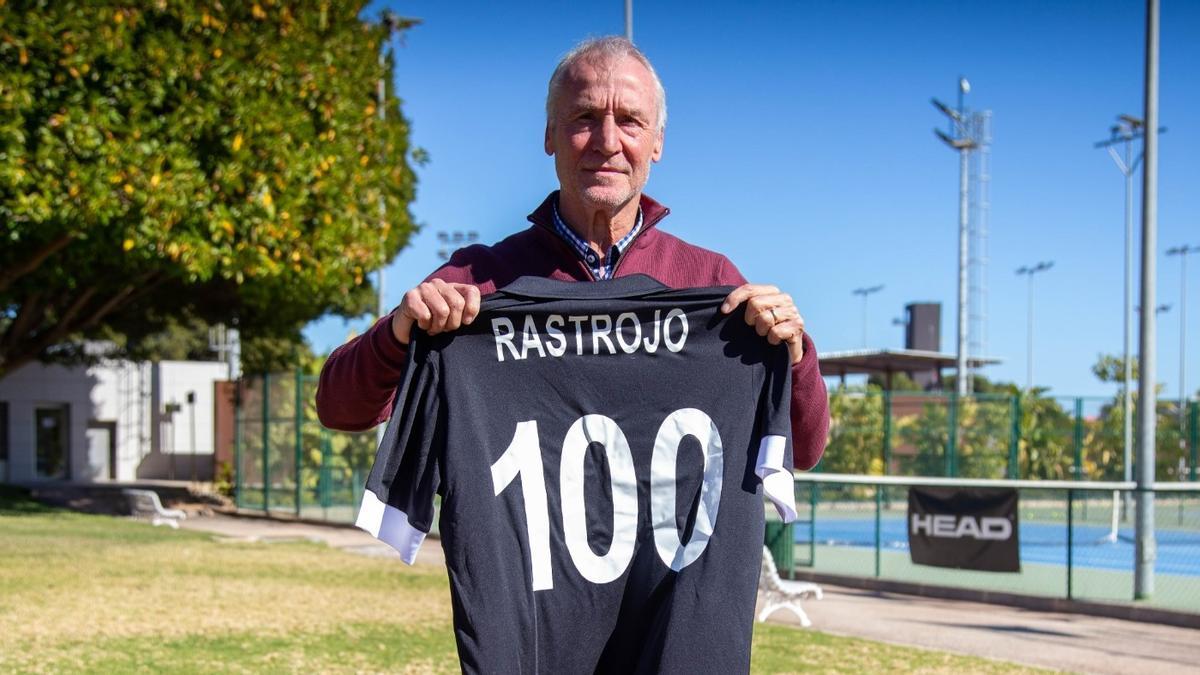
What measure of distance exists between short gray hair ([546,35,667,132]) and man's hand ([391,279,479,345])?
515 millimetres

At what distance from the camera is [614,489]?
2.97 metres

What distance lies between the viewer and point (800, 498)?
18.0 metres

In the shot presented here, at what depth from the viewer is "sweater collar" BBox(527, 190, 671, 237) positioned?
3033 mm

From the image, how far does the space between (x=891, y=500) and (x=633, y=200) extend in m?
13.9

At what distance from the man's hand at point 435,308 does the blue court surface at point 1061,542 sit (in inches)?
500

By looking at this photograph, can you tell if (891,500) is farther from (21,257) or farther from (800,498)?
(21,257)

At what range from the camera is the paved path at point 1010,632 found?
10289 millimetres

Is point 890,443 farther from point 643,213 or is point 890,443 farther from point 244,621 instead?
point 643,213

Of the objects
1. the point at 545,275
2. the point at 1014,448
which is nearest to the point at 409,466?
the point at 545,275

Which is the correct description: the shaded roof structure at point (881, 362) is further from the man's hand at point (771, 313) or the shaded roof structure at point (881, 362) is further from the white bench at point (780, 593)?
the man's hand at point (771, 313)

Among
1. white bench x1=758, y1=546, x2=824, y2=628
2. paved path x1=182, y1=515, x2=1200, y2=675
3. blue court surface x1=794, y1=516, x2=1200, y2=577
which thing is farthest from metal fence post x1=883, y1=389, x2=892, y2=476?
white bench x1=758, y1=546, x2=824, y2=628

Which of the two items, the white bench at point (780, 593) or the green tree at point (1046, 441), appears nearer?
the white bench at point (780, 593)

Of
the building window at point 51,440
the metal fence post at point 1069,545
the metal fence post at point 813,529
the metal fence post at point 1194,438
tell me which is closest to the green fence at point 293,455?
the metal fence post at point 813,529

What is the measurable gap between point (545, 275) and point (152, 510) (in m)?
22.3
